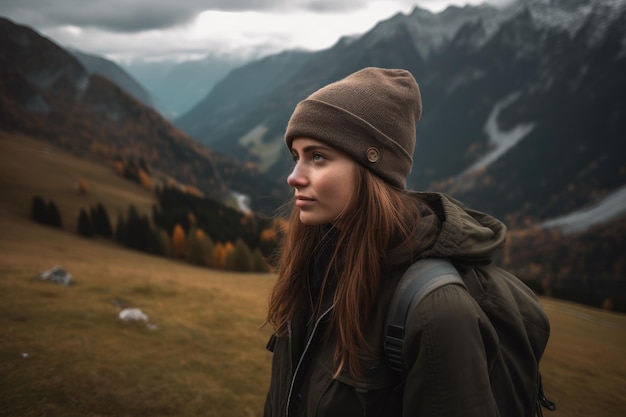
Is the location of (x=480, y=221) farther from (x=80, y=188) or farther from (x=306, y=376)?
(x=80, y=188)

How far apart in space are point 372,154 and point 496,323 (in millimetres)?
1458

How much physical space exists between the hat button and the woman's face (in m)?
0.12

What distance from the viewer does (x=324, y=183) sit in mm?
2834

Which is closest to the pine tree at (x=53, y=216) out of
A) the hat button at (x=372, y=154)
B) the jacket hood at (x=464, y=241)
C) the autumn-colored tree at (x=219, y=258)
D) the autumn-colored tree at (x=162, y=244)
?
the autumn-colored tree at (x=162, y=244)

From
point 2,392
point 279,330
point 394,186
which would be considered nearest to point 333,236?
point 394,186

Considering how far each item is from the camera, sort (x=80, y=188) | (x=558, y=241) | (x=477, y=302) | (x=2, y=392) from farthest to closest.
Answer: (x=558, y=241)
(x=80, y=188)
(x=2, y=392)
(x=477, y=302)

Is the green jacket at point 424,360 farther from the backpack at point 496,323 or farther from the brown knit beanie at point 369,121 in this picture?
the brown knit beanie at point 369,121

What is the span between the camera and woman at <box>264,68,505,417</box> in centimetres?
207

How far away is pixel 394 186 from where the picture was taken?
120 inches

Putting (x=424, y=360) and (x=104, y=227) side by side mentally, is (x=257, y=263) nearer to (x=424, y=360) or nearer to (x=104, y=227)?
(x=104, y=227)

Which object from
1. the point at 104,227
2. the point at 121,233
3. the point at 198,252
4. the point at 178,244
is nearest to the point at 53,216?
the point at 104,227

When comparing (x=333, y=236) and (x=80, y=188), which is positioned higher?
(x=80, y=188)

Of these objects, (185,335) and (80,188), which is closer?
(185,335)

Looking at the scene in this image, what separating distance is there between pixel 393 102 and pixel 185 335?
15586mm
